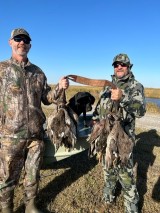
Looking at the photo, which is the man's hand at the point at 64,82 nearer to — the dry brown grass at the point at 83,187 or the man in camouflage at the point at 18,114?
the man in camouflage at the point at 18,114

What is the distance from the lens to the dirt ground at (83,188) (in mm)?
5660

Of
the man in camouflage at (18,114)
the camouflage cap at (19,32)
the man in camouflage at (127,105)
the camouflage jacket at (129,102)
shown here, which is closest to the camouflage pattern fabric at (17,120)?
the man in camouflage at (18,114)

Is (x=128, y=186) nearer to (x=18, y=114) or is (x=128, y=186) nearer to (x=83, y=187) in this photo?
(x=83, y=187)

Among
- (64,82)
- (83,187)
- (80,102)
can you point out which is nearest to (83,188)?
(83,187)

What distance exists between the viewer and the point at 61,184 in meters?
6.67

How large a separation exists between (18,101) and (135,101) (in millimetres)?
1785

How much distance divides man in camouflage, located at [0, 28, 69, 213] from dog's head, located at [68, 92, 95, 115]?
1029 millimetres

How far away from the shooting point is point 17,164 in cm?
492

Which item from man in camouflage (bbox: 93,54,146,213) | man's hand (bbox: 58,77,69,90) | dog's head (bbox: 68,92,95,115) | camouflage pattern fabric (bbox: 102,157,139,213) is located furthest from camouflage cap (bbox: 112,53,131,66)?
camouflage pattern fabric (bbox: 102,157,139,213)

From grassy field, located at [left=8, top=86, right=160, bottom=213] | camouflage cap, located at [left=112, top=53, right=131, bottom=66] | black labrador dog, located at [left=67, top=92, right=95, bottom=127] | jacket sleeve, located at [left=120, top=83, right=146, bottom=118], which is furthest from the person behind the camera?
black labrador dog, located at [left=67, top=92, right=95, bottom=127]

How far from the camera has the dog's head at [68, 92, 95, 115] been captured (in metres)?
6.04

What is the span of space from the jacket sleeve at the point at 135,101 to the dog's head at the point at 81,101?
48.5 inches

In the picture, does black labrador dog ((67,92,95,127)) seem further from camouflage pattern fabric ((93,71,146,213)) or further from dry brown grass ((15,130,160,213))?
dry brown grass ((15,130,160,213))

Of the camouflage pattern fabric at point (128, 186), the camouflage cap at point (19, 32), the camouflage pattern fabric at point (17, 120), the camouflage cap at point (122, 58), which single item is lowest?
the camouflage pattern fabric at point (128, 186)
